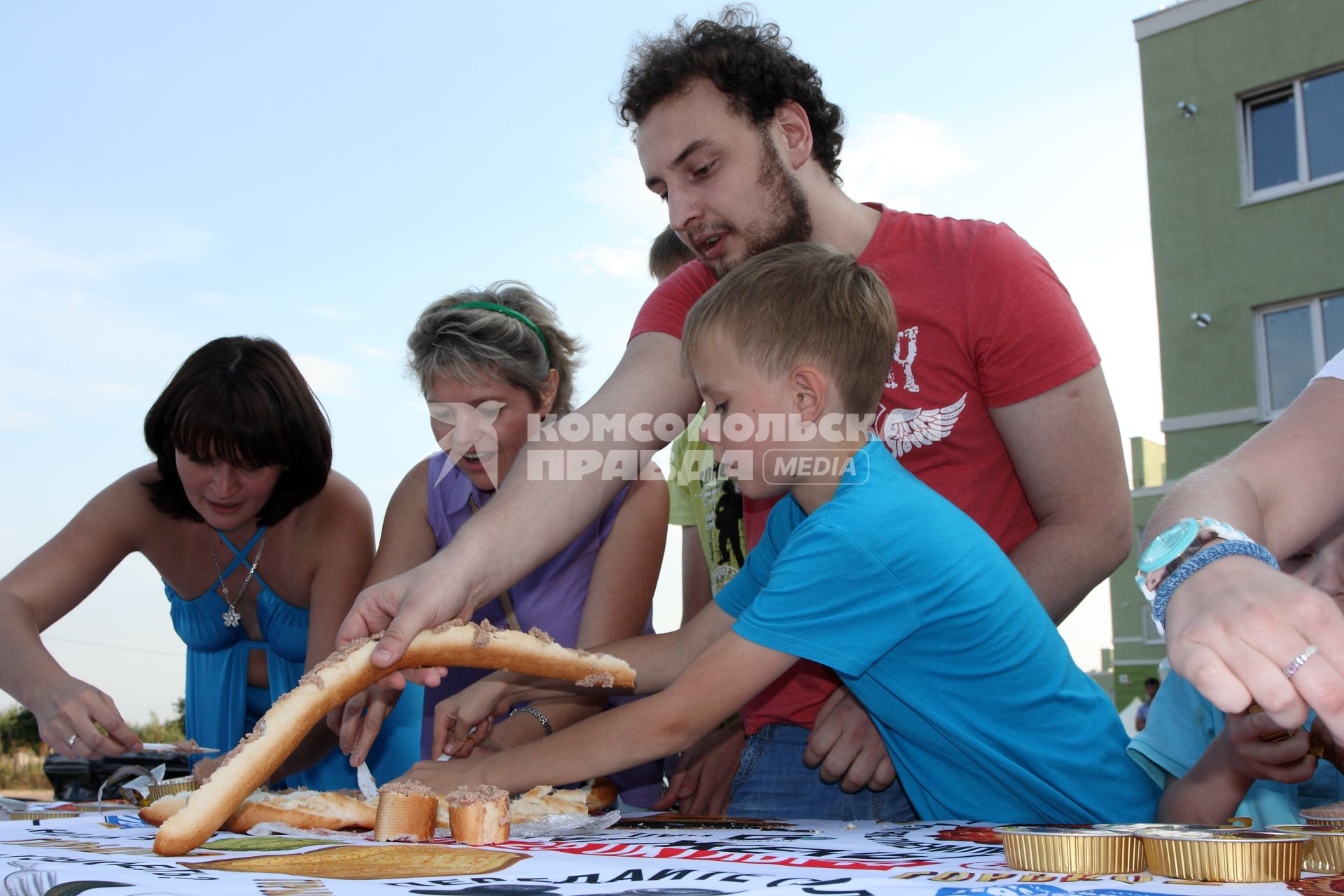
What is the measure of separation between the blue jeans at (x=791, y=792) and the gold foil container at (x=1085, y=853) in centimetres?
115

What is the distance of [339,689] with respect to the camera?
1.71 metres

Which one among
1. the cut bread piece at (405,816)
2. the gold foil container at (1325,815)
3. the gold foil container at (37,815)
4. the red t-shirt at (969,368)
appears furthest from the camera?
the red t-shirt at (969,368)

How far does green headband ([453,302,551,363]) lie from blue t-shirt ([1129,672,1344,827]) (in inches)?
79.5

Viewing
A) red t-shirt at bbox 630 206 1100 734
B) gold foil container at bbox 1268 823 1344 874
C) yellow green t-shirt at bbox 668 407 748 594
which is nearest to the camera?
gold foil container at bbox 1268 823 1344 874

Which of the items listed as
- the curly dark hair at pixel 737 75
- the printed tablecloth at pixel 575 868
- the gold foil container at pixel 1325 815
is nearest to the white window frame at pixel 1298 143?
the curly dark hair at pixel 737 75

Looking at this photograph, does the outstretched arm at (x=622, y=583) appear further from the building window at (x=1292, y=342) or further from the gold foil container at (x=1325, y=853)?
the building window at (x=1292, y=342)

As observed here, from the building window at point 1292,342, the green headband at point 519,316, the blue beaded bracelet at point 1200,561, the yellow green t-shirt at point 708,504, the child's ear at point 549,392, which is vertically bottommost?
the blue beaded bracelet at point 1200,561

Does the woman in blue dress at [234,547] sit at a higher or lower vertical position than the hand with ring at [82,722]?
higher

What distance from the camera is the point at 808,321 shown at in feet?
6.95

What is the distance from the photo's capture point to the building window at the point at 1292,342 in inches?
512

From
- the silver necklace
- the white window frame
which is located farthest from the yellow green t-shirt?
the white window frame

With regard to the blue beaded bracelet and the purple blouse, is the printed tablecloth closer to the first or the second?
the blue beaded bracelet

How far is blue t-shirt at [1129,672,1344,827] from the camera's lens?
1.86m

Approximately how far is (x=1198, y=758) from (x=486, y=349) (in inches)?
83.1
